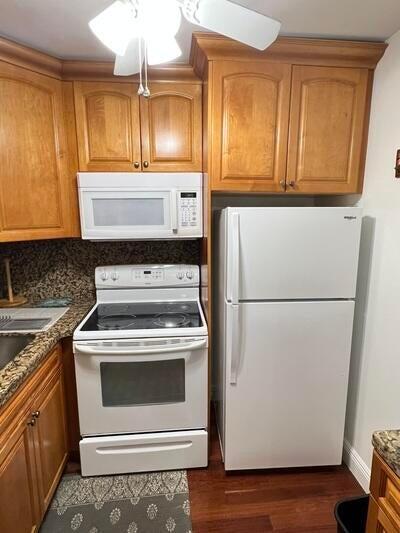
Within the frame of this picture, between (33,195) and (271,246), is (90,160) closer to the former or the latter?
(33,195)

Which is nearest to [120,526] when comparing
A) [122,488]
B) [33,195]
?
[122,488]

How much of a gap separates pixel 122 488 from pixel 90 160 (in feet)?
6.23

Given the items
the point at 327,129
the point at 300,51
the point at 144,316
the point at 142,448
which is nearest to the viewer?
the point at 300,51

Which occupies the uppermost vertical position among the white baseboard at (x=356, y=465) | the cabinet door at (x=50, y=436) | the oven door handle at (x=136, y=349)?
the oven door handle at (x=136, y=349)

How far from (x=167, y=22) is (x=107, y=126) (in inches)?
40.9

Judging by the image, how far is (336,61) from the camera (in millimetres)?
1648

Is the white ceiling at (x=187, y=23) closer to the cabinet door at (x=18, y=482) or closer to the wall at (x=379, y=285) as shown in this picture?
the wall at (x=379, y=285)

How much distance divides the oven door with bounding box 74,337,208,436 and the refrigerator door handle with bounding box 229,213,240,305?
325 millimetres

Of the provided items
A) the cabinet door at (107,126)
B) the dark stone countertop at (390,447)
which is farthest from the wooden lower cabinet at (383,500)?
Result: the cabinet door at (107,126)

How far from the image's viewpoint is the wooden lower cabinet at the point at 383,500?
87 cm

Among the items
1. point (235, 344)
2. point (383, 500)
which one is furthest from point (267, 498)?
point (383, 500)

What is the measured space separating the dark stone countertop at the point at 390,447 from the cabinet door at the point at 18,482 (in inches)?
49.5

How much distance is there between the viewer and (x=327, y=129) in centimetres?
171

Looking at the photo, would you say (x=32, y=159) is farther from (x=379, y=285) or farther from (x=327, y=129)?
(x=379, y=285)
